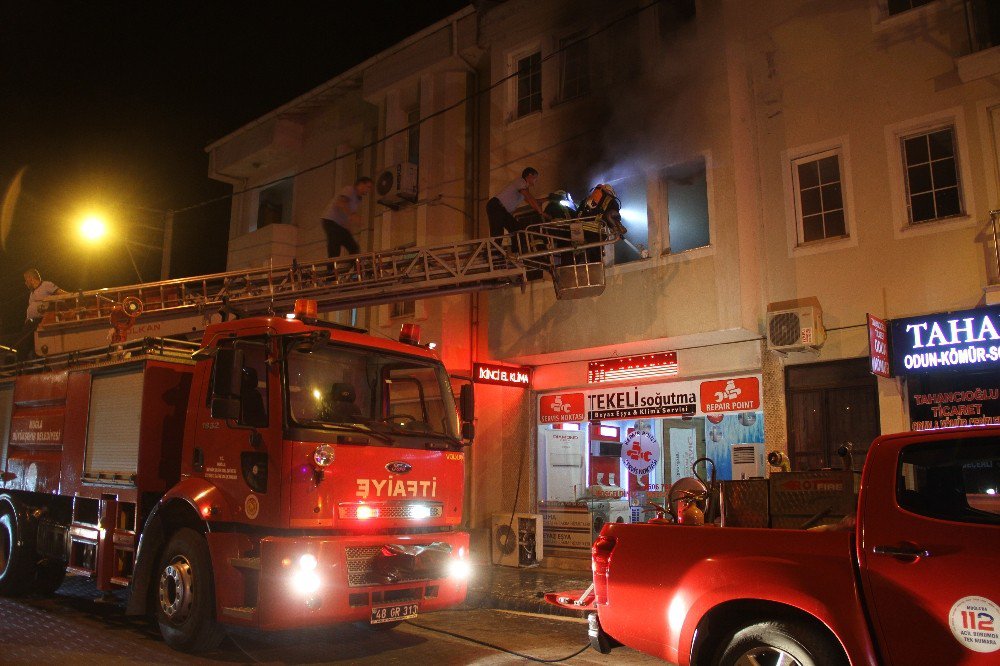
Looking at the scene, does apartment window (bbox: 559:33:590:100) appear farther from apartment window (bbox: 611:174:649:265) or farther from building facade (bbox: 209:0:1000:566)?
apartment window (bbox: 611:174:649:265)

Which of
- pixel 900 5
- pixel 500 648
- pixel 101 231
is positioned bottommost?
pixel 500 648

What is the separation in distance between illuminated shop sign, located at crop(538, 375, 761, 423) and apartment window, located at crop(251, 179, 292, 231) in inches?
398

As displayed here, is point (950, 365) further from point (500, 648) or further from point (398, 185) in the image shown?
point (398, 185)

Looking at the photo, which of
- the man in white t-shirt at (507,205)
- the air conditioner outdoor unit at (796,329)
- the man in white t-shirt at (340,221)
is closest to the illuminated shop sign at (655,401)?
the air conditioner outdoor unit at (796,329)

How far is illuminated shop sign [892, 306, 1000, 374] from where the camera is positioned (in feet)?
29.8

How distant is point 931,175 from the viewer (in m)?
10.1

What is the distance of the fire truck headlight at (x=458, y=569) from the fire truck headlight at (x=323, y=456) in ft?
5.23

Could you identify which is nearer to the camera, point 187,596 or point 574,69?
point 187,596

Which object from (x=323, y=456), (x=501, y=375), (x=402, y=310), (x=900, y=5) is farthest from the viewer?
(x=402, y=310)

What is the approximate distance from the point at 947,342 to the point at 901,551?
→ 6745 mm

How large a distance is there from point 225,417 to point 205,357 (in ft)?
3.73

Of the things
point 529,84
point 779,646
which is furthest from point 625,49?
point 779,646

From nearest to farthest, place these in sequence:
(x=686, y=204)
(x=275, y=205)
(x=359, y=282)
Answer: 1. (x=359, y=282)
2. (x=686, y=204)
3. (x=275, y=205)

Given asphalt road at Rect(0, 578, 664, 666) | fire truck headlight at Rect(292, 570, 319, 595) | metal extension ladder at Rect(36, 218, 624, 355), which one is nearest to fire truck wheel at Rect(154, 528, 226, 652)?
asphalt road at Rect(0, 578, 664, 666)
